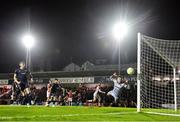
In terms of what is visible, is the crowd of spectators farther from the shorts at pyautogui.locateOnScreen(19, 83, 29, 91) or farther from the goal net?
the shorts at pyautogui.locateOnScreen(19, 83, 29, 91)

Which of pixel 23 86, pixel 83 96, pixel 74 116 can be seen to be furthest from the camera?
pixel 83 96

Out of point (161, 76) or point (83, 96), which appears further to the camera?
point (83, 96)

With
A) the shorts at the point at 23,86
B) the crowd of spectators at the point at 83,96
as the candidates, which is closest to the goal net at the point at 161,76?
the crowd of spectators at the point at 83,96

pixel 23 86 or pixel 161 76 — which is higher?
pixel 161 76

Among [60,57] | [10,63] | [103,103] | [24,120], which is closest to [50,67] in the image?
[60,57]

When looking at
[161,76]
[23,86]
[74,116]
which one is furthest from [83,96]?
[74,116]

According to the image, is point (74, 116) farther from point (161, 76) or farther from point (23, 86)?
point (161, 76)

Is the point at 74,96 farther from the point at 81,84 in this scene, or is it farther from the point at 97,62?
the point at 97,62

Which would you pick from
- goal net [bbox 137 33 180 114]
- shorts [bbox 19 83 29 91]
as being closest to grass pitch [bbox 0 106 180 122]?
shorts [bbox 19 83 29 91]

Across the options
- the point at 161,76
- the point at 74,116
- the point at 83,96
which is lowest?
the point at 83,96

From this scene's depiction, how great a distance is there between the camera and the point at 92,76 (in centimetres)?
3409

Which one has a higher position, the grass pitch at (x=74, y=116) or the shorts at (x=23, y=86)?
the shorts at (x=23, y=86)

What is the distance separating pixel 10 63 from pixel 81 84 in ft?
102

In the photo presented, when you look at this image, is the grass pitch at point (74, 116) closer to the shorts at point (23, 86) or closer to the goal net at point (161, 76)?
the shorts at point (23, 86)
